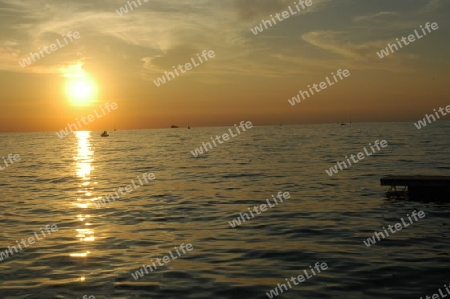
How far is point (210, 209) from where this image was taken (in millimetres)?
22328

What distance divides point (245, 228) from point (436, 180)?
12303 mm

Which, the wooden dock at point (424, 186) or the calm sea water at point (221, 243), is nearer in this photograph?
the calm sea water at point (221, 243)

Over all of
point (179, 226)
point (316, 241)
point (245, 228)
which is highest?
point (179, 226)

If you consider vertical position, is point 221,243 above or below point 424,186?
above

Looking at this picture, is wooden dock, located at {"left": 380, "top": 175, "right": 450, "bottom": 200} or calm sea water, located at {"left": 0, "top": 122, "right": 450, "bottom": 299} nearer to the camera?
calm sea water, located at {"left": 0, "top": 122, "right": 450, "bottom": 299}

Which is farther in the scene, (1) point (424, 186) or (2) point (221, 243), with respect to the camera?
(1) point (424, 186)

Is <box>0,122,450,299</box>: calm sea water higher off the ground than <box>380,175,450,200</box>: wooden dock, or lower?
higher

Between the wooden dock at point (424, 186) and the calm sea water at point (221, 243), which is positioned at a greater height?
the calm sea water at point (221, 243)

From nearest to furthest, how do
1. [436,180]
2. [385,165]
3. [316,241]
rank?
[316,241] → [436,180] → [385,165]

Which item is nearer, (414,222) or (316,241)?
(316,241)

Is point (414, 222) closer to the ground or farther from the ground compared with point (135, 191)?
closer to the ground

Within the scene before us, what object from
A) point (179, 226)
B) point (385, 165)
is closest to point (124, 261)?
point (179, 226)

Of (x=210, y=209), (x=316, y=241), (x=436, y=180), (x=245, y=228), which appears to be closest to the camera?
(x=316, y=241)

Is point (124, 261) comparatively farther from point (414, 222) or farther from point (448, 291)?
point (414, 222)
